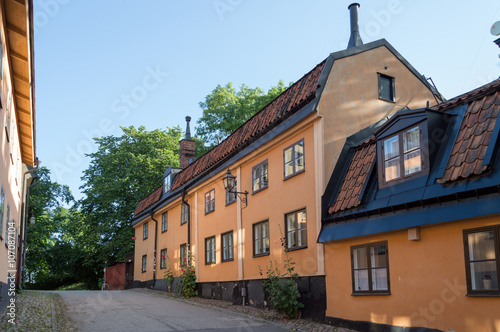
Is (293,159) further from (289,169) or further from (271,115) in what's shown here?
(271,115)

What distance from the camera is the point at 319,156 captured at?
13.0m

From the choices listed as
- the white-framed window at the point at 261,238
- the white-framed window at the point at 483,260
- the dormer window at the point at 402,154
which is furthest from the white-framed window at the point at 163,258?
the white-framed window at the point at 483,260

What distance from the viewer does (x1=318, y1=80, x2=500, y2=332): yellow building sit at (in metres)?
8.39

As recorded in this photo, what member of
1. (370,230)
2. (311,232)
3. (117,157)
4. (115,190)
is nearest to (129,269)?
(115,190)

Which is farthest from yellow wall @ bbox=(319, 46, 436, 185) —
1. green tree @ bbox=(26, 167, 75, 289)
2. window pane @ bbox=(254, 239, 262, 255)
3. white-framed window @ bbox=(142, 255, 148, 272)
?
green tree @ bbox=(26, 167, 75, 289)

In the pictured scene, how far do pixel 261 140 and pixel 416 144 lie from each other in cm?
647

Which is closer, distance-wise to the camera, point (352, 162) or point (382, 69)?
point (352, 162)

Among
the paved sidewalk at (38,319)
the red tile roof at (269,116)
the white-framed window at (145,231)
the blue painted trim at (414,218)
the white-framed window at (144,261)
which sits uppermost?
the red tile roof at (269,116)

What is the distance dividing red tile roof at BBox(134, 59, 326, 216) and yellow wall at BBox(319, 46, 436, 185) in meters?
0.62

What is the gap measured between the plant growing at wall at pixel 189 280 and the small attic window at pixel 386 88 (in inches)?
438

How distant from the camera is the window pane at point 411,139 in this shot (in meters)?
10.4

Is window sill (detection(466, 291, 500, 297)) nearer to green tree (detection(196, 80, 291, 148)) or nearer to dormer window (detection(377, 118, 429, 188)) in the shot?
dormer window (detection(377, 118, 429, 188))

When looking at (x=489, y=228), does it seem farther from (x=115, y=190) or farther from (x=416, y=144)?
(x=115, y=190)

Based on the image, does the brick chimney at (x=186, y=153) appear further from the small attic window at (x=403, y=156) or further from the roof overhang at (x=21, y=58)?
the small attic window at (x=403, y=156)
